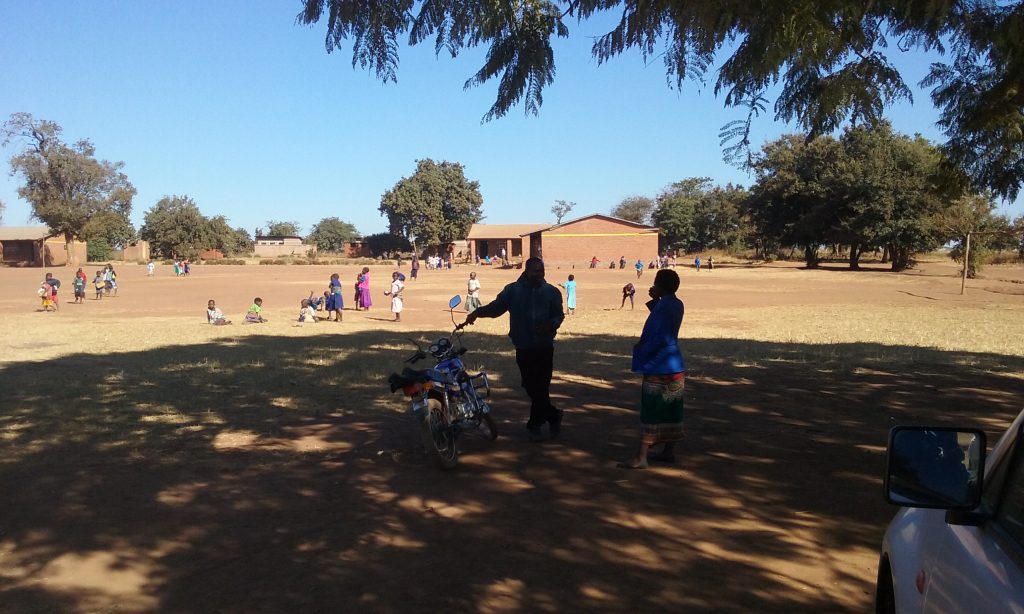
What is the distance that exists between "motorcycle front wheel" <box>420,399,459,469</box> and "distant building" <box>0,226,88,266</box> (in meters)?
90.8

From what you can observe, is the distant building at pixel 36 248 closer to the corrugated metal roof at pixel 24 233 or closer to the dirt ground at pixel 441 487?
the corrugated metal roof at pixel 24 233

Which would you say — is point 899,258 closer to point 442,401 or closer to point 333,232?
point 442,401

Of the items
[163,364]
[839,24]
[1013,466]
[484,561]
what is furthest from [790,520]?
[163,364]

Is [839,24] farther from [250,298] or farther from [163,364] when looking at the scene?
[250,298]

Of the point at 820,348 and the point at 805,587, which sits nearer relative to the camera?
the point at 805,587

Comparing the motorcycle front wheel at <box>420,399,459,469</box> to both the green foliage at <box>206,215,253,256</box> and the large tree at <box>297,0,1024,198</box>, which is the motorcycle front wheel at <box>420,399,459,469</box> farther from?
the green foliage at <box>206,215,253,256</box>

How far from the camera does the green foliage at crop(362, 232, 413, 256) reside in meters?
109

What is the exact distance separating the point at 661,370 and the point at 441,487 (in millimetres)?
1858

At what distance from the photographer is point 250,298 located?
3562 cm

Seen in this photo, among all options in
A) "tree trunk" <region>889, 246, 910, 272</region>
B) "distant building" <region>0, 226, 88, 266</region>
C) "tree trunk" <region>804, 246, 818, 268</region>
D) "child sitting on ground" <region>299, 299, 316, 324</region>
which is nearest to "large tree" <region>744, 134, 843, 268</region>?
"tree trunk" <region>804, 246, 818, 268</region>

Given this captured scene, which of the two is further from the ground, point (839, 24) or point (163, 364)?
point (839, 24)

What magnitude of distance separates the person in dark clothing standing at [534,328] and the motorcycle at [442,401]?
1.65 feet

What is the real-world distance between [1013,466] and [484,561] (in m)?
3.18

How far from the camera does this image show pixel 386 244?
4304 inches
